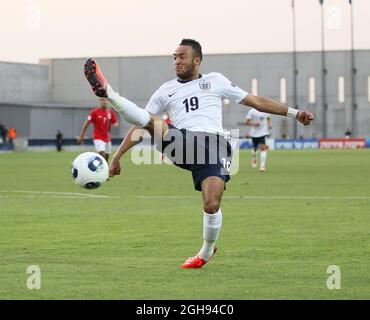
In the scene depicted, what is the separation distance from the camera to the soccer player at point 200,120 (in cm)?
1145

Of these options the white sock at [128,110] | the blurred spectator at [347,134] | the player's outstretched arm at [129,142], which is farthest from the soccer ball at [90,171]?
the blurred spectator at [347,134]

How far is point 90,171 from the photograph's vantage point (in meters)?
11.3

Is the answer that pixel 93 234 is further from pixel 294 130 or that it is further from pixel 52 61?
pixel 52 61

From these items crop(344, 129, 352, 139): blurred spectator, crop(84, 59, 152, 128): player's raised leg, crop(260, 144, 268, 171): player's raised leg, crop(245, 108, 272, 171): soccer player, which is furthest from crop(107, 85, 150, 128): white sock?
crop(344, 129, 352, 139): blurred spectator

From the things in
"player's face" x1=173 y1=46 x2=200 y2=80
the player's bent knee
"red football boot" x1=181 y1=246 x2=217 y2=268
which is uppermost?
"player's face" x1=173 y1=46 x2=200 y2=80

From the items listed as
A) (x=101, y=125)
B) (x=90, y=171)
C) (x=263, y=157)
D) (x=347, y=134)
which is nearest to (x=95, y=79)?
(x=90, y=171)

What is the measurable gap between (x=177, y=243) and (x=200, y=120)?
255 centimetres

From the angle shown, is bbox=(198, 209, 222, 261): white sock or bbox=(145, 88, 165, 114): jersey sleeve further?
bbox=(145, 88, 165, 114): jersey sleeve

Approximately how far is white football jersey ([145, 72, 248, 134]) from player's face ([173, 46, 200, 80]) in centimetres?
16

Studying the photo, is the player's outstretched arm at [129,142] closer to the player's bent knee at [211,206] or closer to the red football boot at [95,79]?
the player's bent knee at [211,206]

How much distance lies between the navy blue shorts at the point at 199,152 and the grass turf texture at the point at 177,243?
102 cm

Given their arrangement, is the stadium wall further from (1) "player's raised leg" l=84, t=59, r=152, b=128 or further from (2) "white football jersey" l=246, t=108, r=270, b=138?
(1) "player's raised leg" l=84, t=59, r=152, b=128

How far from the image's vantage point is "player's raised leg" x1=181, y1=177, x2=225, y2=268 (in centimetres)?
1138

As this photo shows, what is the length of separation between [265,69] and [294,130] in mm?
11962
